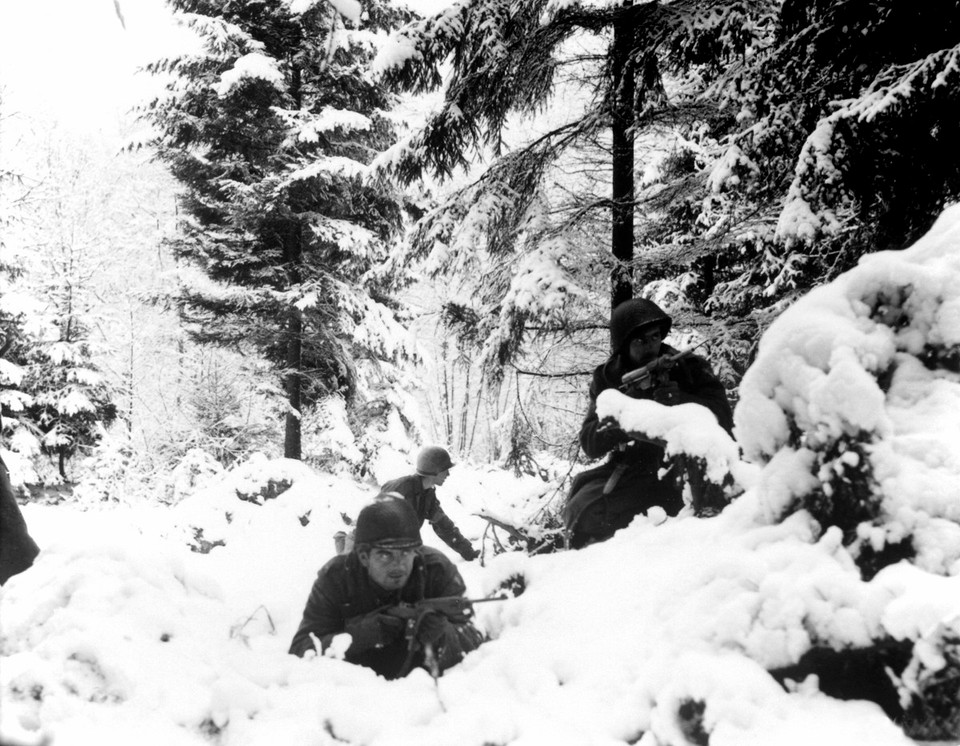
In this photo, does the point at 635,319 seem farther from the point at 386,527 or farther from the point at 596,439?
the point at 386,527

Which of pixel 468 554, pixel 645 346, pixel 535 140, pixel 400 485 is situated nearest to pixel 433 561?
pixel 645 346

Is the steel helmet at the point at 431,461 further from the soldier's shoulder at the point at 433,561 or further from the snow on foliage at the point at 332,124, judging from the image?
the snow on foliage at the point at 332,124

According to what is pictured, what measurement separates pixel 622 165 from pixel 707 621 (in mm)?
5424

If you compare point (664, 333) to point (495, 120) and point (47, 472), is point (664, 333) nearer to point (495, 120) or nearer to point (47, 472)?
point (495, 120)

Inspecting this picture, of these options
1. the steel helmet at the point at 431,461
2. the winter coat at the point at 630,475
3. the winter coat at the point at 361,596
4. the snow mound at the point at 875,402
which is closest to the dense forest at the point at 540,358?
the snow mound at the point at 875,402

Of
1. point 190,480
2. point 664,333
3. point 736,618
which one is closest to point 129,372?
point 190,480

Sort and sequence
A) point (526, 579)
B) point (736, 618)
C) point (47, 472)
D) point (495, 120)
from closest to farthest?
1. point (736, 618)
2. point (526, 579)
3. point (495, 120)
4. point (47, 472)

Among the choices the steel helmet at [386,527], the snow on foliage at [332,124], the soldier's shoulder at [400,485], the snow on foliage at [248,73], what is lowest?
the soldier's shoulder at [400,485]

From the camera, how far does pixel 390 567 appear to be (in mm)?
2811

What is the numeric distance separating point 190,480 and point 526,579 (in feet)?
42.3

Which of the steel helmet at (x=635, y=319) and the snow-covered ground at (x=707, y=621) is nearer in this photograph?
the snow-covered ground at (x=707, y=621)

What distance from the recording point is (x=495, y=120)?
19.0ft

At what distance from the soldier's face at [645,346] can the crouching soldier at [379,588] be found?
164cm

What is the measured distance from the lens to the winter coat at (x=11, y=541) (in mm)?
3482
